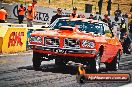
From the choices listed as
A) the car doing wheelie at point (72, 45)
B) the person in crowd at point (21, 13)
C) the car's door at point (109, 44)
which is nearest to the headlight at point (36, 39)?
the car doing wheelie at point (72, 45)

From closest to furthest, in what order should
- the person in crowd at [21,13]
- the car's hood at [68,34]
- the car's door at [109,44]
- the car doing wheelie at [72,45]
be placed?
1. the car doing wheelie at [72,45]
2. the car's hood at [68,34]
3. the car's door at [109,44]
4. the person in crowd at [21,13]

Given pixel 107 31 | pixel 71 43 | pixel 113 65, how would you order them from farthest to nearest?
1. pixel 113 65
2. pixel 107 31
3. pixel 71 43

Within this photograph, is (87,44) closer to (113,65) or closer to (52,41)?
(52,41)

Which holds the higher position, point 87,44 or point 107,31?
point 107,31

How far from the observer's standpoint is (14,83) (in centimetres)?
890

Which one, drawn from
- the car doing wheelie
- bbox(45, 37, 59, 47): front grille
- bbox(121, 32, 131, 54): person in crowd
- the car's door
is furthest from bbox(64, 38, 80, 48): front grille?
bbox(121, 32, 131, 54): person in crowd

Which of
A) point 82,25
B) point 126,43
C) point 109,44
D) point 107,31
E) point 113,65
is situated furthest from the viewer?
point 126,43

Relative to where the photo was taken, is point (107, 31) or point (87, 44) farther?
point (107, 31)

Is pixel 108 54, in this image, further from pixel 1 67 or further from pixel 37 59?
pixel 1 67

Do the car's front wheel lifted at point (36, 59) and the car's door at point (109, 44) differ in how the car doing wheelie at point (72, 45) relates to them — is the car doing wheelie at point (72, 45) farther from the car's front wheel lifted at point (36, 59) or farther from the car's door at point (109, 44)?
the car's door at point (109, 44)

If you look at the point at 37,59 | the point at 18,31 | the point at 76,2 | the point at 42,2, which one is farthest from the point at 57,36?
the point at 76,2

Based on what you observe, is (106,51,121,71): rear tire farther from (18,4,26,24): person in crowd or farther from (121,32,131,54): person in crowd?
(18,4,26,24): person in crowd

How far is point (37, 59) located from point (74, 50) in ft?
4.15

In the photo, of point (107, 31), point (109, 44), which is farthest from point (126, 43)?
point (109, 44)
